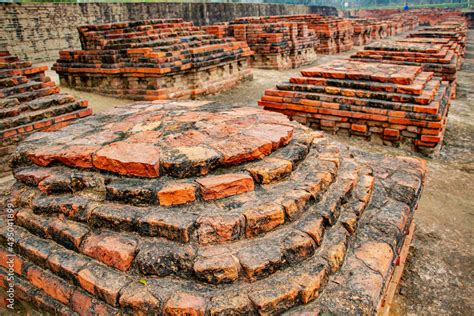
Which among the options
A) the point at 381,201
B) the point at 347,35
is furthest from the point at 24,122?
the point at 347,35

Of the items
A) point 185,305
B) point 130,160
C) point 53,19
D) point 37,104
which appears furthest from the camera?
point 53,19

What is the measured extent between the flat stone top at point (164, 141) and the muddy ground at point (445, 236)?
1.12m

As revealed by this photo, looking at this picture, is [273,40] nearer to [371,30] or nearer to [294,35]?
[294,35]

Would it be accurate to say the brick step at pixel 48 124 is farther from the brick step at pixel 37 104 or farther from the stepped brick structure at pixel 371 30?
the stepped brick structure at pixel 371 30

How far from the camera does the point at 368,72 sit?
418 centimetres

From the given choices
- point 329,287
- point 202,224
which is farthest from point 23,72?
point 329,287

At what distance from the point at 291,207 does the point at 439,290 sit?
1036 mm

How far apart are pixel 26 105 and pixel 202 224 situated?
3.36m

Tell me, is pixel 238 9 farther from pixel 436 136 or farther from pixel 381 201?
pixel 381 201

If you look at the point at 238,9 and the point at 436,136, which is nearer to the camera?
the point at 436,136

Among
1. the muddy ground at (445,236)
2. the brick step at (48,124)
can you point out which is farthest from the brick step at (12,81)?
the muddy ground at (445,236)

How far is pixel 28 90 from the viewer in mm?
4266

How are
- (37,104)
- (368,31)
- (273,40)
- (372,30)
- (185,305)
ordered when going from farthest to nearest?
(372,30) < (368,31) < (273,40) < (37,104) < (185,305)

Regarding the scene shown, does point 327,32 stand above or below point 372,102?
above
